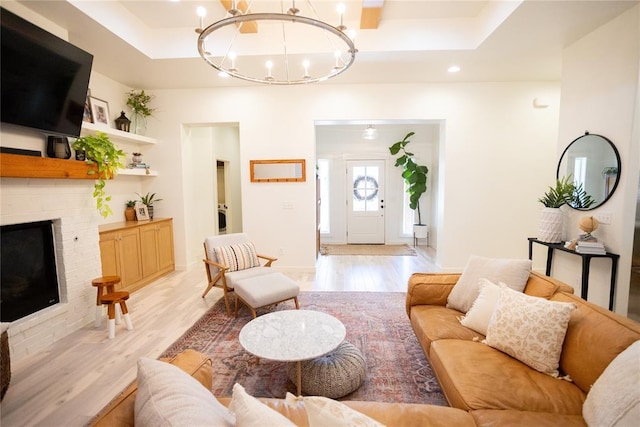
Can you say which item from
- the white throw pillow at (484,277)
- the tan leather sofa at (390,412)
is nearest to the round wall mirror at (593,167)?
the white throw pillow at (484,277)

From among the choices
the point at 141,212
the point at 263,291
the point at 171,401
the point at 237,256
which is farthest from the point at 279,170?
the point at 171,401

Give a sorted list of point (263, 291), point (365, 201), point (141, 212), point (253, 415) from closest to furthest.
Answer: point (253, 415) → point (263, 291) → point (141, 212) → point (365, 201)

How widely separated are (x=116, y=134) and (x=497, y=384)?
187 inches

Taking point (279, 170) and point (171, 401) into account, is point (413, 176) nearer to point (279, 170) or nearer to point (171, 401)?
point (279, 170)

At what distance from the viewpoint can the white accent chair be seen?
2914mm

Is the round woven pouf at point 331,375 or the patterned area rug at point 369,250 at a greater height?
the round woven pouf at point 331,375

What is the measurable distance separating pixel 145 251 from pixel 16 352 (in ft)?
5.99

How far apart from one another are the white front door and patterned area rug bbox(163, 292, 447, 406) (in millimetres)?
3479

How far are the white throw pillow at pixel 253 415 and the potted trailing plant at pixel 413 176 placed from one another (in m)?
6.02

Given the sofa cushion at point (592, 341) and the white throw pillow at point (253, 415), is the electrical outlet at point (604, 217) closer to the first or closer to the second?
the sofa cushion at point (592, 341)

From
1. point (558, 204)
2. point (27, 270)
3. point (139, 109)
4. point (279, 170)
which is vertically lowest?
point (27, 270)

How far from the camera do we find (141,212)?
4430mm

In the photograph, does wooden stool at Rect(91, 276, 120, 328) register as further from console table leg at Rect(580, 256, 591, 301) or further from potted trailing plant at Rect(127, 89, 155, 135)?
console table leg at Rect(580, 256, 591, 301)

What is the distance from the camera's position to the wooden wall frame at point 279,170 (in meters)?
4.67
